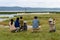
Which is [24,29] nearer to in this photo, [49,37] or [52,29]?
[52,29]

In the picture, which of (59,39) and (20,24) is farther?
(20,24)

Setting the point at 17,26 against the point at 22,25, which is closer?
the point at 17,26

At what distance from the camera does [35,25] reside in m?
21.2

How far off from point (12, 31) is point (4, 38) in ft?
10.6

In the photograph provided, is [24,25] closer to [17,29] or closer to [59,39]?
[17,29]

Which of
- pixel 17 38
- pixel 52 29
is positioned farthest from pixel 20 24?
pixel 17 38

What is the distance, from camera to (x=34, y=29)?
68.9 feet

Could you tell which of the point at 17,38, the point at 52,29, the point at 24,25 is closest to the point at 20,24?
the point at 24,25

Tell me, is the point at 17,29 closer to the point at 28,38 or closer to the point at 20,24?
the point at 20,24

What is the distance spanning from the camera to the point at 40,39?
56.5 feet

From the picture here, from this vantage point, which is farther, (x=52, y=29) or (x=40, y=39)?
(x=52, y=29)

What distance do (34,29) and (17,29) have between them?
1513 millimetres

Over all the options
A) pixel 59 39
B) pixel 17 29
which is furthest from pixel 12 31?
pixel 59 39

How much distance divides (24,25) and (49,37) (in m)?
4.40
